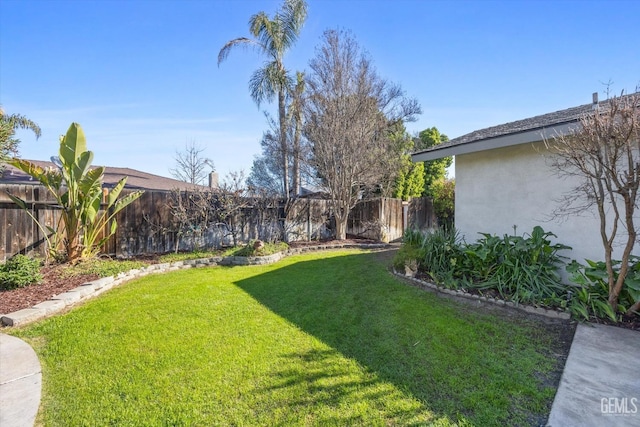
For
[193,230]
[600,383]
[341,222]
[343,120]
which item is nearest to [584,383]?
[600,383]

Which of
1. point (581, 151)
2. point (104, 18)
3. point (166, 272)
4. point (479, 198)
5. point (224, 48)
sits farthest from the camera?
point (224, 48)

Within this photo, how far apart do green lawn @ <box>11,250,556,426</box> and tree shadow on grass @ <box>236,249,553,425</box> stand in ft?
0.05

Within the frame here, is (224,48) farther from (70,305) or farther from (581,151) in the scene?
(581,151)

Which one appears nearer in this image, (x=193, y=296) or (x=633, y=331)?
(x=633, y=331)

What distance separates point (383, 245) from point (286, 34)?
11.8 meters

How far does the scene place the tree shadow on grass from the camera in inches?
94.7

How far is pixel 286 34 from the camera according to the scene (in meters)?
14.9

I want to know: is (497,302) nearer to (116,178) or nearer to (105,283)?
(105,283)

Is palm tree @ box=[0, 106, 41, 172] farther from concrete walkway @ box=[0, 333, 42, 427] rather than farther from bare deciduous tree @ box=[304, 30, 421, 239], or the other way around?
bare deciduous tree @ box=[304, 30, 421, 239]

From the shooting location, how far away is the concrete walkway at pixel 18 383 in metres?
2.29

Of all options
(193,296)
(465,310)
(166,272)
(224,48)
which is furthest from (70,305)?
(224,48)

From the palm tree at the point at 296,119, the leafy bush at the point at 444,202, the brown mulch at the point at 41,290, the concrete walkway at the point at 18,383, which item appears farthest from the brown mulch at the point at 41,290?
the leafy bush at the point at 444,202

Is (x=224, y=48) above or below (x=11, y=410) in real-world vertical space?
above

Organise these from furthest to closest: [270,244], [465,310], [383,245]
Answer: [383,245] < [270,244] < [465,310]
